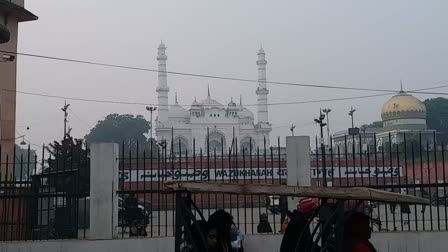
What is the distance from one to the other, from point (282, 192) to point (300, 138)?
5313 mm

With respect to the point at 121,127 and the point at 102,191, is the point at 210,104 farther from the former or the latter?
the point at 102,191

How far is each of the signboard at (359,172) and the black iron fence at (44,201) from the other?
4169 millimetres

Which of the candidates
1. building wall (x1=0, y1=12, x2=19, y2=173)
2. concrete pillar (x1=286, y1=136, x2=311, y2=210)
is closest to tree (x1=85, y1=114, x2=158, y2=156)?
building wall (x1=0, y1=12, x2=19, y2=173)

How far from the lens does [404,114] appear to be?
64.0 m

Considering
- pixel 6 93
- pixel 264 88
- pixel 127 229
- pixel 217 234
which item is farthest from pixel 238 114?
pixel 217 234

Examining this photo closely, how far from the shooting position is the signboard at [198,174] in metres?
10.2

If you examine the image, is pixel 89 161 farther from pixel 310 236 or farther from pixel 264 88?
pixel 264 88

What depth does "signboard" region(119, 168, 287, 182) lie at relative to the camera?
33.4 ft

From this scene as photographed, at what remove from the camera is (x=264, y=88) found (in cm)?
8112

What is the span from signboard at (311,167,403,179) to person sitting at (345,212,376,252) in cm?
566

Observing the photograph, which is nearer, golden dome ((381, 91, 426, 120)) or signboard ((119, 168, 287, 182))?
signboard ((119, 168, 287, 182))

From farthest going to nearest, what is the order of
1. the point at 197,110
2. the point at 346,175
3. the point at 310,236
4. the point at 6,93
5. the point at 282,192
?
the point at 197,110 → the point at 6,93 → the point at 346,175 → the point at 310,236 → the point at 282,192

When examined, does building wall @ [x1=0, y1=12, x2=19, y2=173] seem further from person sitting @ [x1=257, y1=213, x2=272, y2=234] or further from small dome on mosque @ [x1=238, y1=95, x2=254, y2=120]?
small dome on mosque @ [x1=238, y1=95, x2=254, y2=120]

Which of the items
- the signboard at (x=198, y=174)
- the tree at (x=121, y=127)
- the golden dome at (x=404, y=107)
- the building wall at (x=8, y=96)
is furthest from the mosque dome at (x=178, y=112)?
the signboard at (x=198, y=174)
